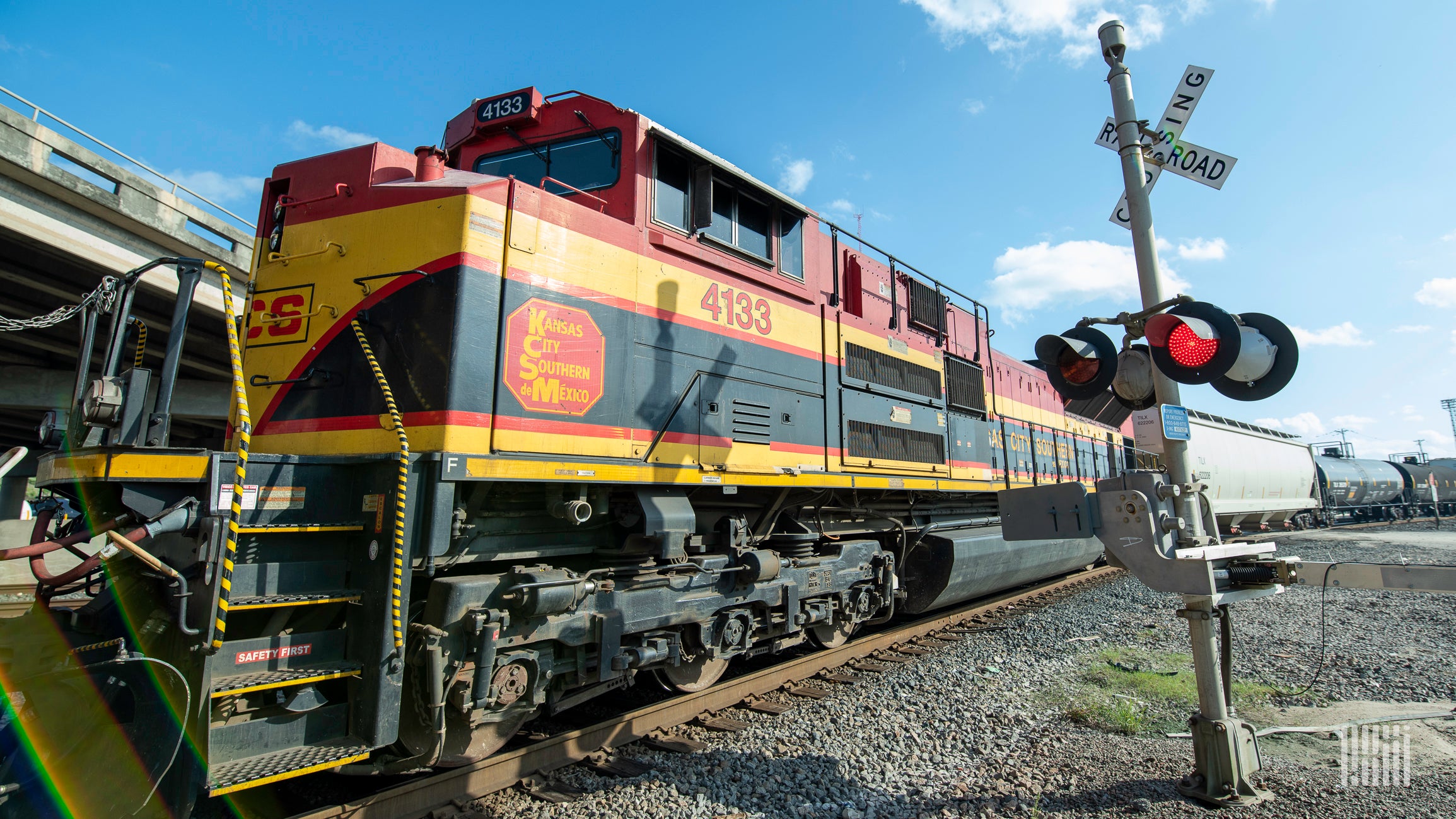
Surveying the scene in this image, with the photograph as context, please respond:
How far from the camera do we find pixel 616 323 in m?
4.27

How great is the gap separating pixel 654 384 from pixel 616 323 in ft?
1.51

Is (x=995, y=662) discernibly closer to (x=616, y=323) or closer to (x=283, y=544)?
(x=616, y=323)

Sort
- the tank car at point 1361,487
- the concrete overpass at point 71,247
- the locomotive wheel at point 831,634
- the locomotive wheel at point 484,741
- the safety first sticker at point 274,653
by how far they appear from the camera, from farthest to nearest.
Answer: the tank car at point 1361,487, the concrete overpass at point 71,247, the locomotive wheel at point 831,634, the locomotive wheel at point 484,741, the safety first sticker at point 274,653

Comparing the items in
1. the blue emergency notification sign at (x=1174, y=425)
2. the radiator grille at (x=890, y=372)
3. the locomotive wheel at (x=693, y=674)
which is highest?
the radiator grille at (x=890, y=372)

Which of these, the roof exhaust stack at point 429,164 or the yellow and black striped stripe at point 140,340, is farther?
the roof exhaust stack at point 429,164

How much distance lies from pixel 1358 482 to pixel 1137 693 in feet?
106

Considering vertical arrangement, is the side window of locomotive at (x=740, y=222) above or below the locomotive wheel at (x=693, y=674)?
above

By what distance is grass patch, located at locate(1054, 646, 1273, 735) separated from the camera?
15.2 ft

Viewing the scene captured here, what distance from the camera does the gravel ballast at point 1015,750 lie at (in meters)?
3.52

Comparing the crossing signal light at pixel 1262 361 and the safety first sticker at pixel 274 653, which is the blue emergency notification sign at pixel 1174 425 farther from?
the safety first sticker at pixel 274 653

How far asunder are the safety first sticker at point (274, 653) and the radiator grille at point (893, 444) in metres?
4.09

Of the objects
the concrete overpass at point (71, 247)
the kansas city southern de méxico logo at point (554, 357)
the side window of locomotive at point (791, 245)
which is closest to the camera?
the kansas city southern de méxico logo at point (554, 357)

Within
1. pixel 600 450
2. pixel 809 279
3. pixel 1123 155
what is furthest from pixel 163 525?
pixel 1123 155

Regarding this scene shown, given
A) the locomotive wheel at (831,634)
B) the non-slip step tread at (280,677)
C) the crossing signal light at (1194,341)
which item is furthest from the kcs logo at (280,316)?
the locomotive wheel at (831,634)
